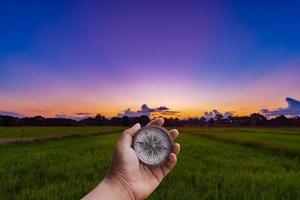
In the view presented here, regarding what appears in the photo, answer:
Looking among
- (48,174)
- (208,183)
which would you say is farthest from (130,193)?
(48,174)

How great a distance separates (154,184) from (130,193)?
A: 34cm

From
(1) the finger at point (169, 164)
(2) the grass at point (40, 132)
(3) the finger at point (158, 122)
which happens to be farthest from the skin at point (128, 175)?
(2) the grass at point (40, 132)

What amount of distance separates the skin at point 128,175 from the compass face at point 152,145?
49 millimetres

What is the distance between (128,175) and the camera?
2.44 m

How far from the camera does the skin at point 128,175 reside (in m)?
2.25

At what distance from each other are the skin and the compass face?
49mm

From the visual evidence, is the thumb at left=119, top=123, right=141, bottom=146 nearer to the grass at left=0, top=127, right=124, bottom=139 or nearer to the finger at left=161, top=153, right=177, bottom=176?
the finger at left=161, top=153, right=177, bottom=176

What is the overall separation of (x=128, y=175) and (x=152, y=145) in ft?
1.59

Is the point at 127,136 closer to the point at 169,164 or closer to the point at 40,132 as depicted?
the point at 169,164

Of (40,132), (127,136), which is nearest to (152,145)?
(127,136)

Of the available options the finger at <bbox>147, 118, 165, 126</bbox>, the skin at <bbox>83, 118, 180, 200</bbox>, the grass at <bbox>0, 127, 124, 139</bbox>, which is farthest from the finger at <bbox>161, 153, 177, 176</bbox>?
the grass at <bbox>0, 127, 124, 139</bbox>

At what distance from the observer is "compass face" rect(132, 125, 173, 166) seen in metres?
2.69

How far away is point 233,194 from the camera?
658 centimetres

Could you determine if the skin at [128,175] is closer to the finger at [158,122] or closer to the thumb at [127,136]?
the thumb at [127,136]
